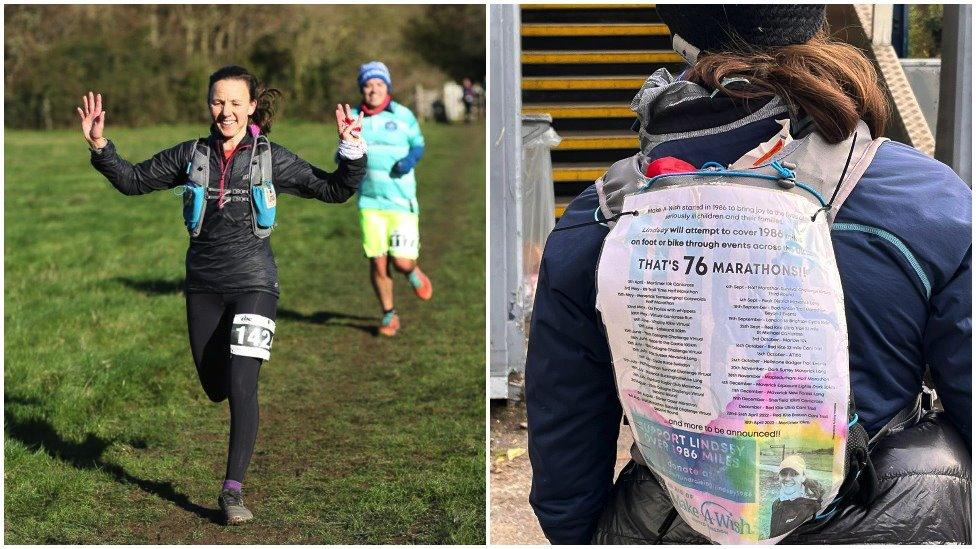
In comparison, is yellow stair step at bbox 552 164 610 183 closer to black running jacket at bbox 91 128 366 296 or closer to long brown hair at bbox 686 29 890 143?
black running jacket at bbox 91 128 366 296

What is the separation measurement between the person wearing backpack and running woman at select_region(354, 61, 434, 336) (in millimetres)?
5937

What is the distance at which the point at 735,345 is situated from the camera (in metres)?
1.59

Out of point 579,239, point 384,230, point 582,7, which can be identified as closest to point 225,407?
point 384,230

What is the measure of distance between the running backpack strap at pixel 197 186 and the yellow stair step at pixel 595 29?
209 inches

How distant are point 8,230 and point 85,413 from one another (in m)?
6.95

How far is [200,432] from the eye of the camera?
219 inches

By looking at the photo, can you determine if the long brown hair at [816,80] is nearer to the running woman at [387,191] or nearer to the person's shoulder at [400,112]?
the running woman at [387,191]

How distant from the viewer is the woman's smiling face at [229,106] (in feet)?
14.2

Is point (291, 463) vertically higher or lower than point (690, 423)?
lower

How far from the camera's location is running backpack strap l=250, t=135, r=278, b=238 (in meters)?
4.32

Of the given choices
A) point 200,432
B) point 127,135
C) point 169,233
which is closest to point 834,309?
point 200,432

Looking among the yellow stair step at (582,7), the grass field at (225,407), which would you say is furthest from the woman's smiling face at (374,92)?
the yellow stair step at (582,7)

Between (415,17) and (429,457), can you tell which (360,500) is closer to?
(429,457)

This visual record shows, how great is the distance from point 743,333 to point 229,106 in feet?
10.3
